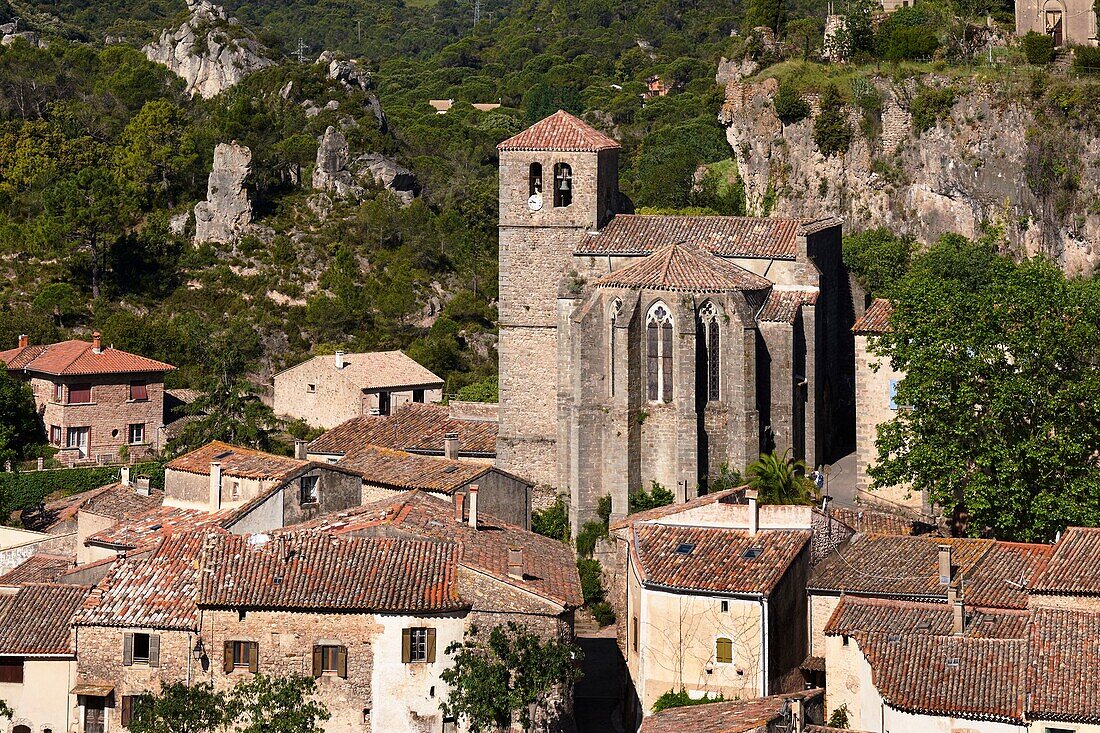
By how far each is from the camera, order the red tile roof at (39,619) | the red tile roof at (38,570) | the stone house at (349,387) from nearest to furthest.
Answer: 1. the red tile roof at (39,619)
2. the red tile roof at (38,570)
3. the stone house at (349,387)

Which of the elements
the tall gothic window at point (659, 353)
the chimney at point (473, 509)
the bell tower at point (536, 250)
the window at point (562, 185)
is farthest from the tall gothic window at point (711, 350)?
the chimney at point (473, 509)

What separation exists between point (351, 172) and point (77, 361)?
2691cm

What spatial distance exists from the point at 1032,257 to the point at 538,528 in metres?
25.3

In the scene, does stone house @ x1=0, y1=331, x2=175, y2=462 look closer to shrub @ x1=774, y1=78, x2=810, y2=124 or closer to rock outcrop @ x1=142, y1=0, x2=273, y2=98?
shrub @ x1=774, y1=78, x2=810, y2=124

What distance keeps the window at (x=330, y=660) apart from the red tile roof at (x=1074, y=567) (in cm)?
1287

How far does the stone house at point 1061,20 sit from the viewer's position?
75500 mm

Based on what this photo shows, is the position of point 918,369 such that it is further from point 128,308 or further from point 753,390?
point 128,308

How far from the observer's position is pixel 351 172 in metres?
93.6

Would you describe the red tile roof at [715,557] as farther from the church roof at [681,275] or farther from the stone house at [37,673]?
the stone house at [37,673]

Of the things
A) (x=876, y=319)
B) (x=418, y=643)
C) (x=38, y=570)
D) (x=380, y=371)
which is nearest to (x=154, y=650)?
(x=418, y=643)

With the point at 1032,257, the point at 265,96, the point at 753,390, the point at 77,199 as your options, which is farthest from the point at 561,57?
the point at 753,390

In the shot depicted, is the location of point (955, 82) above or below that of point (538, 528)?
above

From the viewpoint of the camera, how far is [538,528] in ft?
172

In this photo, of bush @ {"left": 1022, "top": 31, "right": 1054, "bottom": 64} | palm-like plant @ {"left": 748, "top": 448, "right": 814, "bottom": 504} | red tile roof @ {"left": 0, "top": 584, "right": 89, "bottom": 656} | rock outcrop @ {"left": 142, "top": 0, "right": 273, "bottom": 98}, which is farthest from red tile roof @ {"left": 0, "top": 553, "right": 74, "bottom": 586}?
rock outcrop @ {"left": 142, "top": 0, "right": 273, "bottom": 98}
